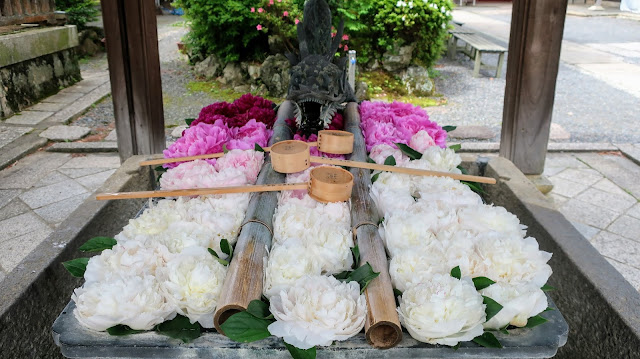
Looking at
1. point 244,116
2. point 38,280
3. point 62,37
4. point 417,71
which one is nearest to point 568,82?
point 417,71

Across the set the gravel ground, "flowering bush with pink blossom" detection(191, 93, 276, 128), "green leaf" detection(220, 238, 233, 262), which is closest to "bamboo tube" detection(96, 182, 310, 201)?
"green leaf" detection(220, 238, 233, 262)

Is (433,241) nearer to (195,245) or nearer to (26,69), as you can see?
(195,245)

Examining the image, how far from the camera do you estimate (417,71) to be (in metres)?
8.12

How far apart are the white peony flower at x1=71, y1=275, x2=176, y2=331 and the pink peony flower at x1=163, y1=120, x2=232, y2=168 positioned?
1.08 m

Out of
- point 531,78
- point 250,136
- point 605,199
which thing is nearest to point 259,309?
point 250,136

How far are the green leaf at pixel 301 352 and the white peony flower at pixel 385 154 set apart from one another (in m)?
1.23

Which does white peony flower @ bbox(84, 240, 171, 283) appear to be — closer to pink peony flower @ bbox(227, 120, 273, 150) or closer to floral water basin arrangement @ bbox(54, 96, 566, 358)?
floral water basin arrangement @ bbox(54, 96, 566, 358)

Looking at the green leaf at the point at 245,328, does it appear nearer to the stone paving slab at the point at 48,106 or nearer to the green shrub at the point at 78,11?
the stone paving slab at the point at 48,106

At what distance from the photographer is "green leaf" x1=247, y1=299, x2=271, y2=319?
121 centimetres

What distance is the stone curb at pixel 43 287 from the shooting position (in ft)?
4.90

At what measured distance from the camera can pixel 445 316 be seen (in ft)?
3.76

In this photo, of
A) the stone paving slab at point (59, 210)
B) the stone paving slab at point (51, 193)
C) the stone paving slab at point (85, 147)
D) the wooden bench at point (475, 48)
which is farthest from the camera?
the wooden bench at point (475, 48)

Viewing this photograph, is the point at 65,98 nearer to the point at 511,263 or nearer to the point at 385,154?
the point at 385,154

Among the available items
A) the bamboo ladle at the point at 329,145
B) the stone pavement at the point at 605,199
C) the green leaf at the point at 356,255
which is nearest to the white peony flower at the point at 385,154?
the bamboo ladle at the point at 329,145
